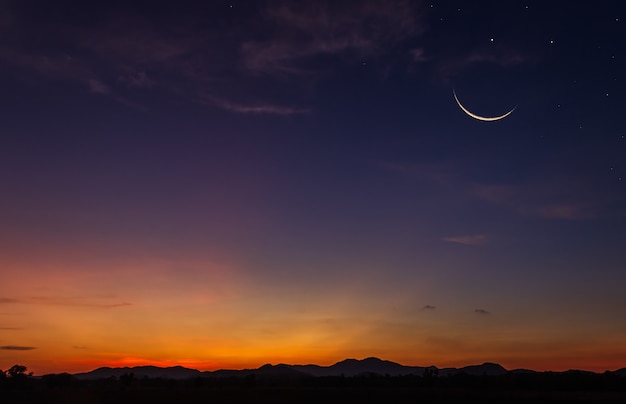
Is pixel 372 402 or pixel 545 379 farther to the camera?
pixel 545 379

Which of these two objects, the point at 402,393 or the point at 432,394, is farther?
the point at 402,393

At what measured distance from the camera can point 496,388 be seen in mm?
73375

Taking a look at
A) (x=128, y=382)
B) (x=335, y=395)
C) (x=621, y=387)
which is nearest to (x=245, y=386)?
(x=128, y=382)

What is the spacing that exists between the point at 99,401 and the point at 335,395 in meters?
25.2

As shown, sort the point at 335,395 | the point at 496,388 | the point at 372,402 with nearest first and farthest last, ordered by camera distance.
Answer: the point at 372,402 < the point at 335,395 < the point at 496,388

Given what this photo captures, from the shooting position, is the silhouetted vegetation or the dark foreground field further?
the silhouetted vegetation

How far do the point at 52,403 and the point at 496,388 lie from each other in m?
50.8

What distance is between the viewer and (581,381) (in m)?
75.3

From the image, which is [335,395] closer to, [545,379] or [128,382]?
[545,379]

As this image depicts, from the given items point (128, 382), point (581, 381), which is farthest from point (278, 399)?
point (128, 382)

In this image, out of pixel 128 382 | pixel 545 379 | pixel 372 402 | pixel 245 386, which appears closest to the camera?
pixel 372 402

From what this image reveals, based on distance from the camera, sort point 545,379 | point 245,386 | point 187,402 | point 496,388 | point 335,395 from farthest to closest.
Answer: point 245,386
point 545,379
point 496,388
point 335,395
point 187,402

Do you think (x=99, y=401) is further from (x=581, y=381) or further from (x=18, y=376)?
(x=581, y=381)

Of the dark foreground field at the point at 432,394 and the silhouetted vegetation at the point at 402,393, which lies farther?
the silhouetted vegetation at the point at 402,393
